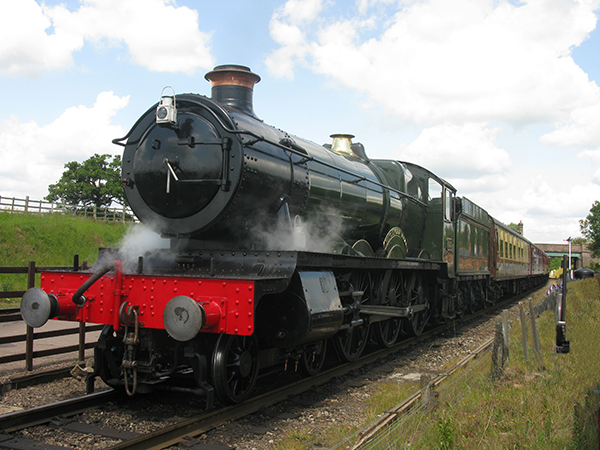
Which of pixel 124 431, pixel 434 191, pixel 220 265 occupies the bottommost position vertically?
pixel 124 431

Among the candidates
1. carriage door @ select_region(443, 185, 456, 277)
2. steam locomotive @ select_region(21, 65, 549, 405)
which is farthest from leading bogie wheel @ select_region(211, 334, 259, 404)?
Result: carriage door @ select_region(443, 185, 456, 277)

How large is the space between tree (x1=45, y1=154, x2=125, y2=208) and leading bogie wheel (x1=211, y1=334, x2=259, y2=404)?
4184 cm

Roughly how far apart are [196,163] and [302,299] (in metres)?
1.75

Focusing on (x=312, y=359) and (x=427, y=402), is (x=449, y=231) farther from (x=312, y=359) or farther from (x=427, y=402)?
(x=427, y=402)

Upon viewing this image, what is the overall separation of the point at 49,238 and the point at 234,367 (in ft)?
71.4

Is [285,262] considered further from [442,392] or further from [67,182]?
[67,182]

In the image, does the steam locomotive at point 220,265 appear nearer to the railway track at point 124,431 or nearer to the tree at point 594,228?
the railway track at point 124,431

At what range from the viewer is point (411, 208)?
9562 mm

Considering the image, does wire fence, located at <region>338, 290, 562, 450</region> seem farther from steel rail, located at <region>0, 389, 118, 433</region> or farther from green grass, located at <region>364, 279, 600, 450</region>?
steel rail, located at <region>0, 389, 118, 433</region>

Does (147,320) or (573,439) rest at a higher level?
(147,320)

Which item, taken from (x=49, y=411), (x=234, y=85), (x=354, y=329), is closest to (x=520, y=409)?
(x=354, y=329)

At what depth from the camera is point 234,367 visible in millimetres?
4723

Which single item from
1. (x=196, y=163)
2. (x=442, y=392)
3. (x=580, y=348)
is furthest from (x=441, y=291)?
(x=196, y=163)

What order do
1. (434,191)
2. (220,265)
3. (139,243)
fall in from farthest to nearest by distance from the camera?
1. (434,191)
2. (139,243)
3. (220,265)
